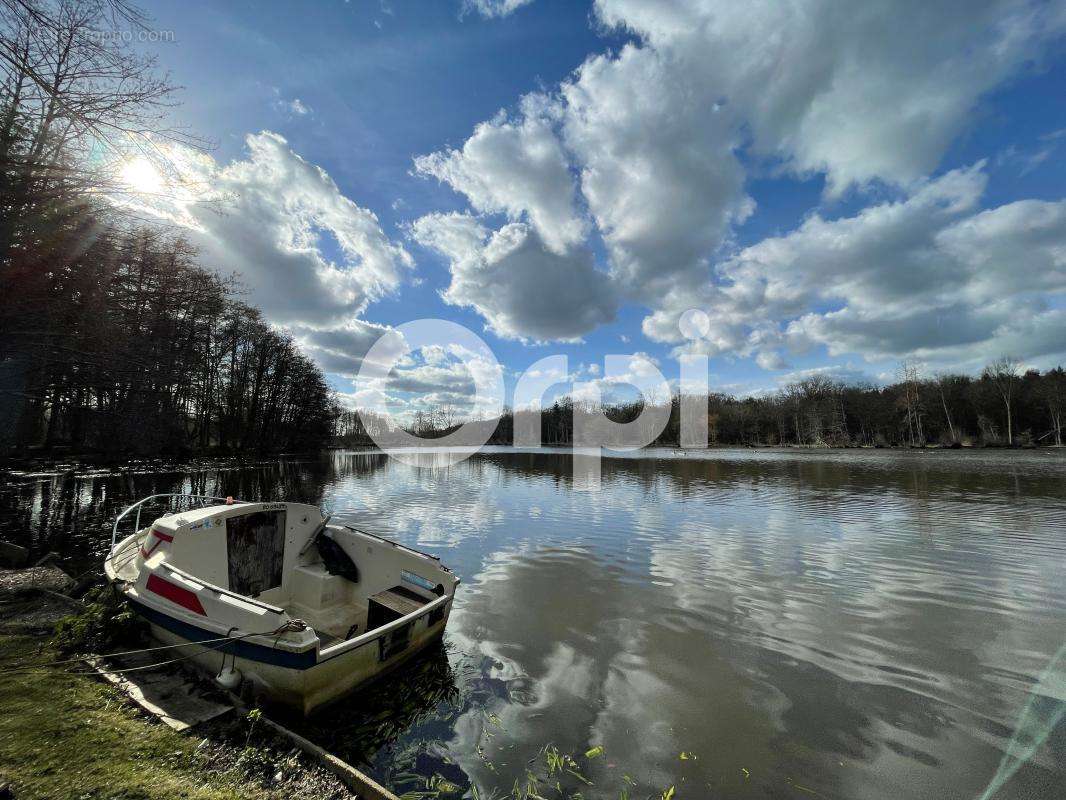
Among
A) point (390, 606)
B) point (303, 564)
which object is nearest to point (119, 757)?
point (390, 606)

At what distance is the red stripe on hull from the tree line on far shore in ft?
257

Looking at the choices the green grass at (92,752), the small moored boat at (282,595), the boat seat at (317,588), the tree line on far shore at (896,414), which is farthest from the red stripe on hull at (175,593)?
the tree line on far shore at (896,414)

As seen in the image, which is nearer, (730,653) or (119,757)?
(119,757)

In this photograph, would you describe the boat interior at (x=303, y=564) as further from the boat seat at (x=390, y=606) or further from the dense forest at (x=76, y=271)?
the dense forest at (x=76, y=271)

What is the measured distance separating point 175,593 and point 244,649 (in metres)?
1.33

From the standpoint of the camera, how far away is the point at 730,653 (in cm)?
616

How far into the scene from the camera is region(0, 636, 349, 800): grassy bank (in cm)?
310

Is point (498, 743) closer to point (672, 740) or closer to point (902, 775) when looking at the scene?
point (672, 740)

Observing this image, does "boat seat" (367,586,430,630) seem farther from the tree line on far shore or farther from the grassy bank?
the tree line on far shore

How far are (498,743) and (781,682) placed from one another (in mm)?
3625

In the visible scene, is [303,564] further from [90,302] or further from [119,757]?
[90,302]

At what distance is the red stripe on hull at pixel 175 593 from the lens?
489 cm

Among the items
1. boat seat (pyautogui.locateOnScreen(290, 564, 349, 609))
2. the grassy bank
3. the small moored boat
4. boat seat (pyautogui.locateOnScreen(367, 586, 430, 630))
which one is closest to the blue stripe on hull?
the small moored boat

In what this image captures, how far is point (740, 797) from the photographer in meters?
3.62
